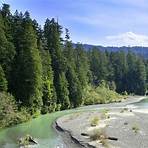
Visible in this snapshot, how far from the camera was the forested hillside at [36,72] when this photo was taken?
6500 cm

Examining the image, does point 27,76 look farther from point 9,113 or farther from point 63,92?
point 63,92

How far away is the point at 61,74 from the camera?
87.2 metres

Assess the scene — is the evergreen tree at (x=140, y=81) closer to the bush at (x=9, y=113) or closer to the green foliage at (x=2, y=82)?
the bush at (x=9, y=113)

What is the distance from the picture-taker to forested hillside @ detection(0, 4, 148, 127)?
65.0 metres

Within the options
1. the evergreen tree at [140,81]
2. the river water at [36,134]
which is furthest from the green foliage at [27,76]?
the evergreen tree at [140,81]

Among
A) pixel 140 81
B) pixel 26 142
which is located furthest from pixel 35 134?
pixel 140 81

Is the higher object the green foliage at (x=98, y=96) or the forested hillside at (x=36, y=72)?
the forested hillside at (x=36, y=72)

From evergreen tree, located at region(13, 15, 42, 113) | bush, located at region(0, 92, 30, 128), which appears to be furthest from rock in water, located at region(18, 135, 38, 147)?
evergreen tree, located at region(13, 15, 42, 113)

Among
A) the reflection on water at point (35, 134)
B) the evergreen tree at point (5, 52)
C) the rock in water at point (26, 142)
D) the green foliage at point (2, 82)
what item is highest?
the evergreen tree at point (5, 52)

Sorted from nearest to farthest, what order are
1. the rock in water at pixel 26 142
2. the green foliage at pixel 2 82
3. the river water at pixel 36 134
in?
the rock in water at pixel 26 142, the river water at pixel 36 134, the green foliage at pixel 2 82

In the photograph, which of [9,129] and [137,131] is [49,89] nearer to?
[9,129]

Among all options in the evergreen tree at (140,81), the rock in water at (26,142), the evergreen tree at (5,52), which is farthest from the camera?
the evergreen tree at (140,81)

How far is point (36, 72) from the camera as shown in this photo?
6931 cm

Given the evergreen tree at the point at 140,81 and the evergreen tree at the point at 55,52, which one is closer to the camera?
the evergreen tree at the point at 55,52
